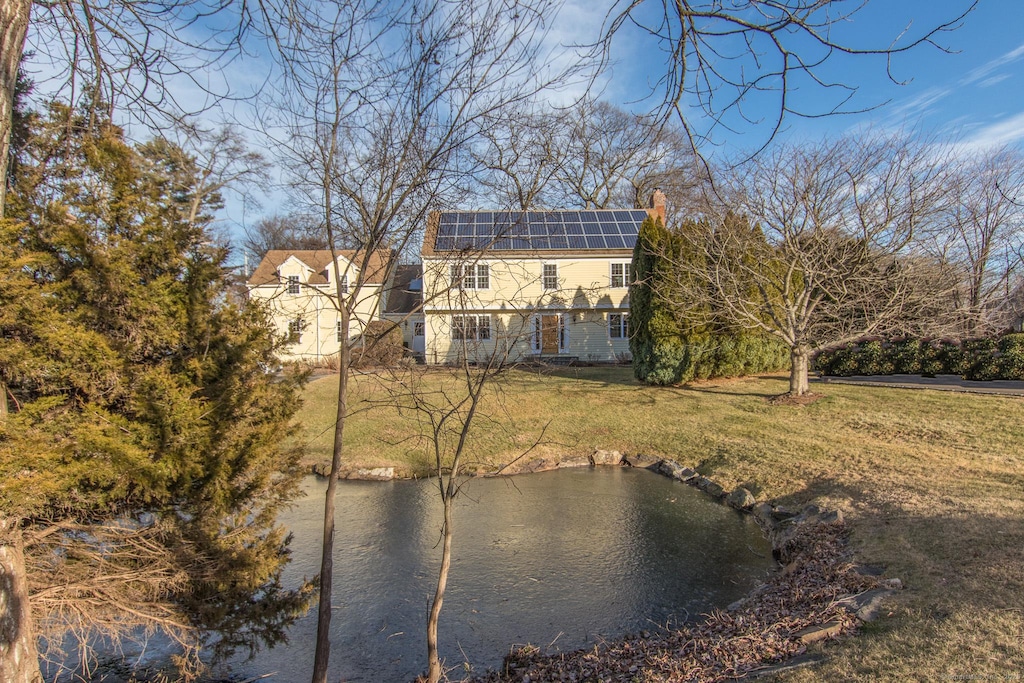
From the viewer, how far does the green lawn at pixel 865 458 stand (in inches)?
160

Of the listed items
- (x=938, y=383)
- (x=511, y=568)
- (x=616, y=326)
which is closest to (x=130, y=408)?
(x=511, y=568)

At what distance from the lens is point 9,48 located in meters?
2.59

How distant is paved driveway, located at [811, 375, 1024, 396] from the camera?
1366cm

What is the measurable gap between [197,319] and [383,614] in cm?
385

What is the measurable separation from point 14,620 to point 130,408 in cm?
212

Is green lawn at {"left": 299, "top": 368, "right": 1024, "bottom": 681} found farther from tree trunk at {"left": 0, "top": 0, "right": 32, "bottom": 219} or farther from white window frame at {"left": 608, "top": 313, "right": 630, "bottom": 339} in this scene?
white window frame at {"left": 608, "top": 313, "right": 630, "bottom": 339}

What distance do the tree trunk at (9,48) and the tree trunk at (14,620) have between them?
1.91 m

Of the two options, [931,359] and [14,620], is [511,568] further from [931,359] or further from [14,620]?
[931,359]

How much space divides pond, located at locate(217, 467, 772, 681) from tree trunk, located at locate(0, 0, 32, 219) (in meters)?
4.00

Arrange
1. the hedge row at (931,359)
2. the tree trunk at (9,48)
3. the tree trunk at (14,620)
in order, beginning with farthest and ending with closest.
A: the hedge row at (931,359), the tree trunk at (14,620), the tree trunk at (9,48)

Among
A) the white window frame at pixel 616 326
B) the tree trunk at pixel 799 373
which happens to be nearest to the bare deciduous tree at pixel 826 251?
the tree trunk at pixel 799 373

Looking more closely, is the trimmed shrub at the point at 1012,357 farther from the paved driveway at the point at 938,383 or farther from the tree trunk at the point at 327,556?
the tree trunk at the point at 327,556

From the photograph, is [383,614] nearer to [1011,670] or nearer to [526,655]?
[526,655]

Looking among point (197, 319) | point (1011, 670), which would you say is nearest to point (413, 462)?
point (197, 319)
